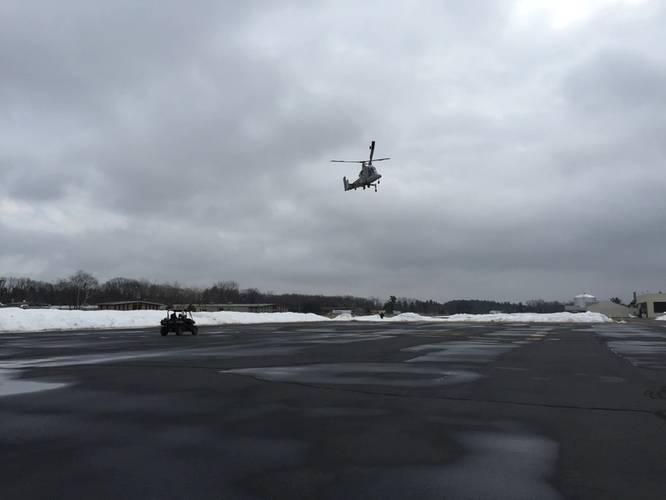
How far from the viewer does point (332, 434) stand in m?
7.39

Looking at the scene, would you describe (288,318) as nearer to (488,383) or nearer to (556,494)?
(488,383)

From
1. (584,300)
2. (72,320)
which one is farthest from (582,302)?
(72,320)

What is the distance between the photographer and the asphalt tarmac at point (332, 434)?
5203mm

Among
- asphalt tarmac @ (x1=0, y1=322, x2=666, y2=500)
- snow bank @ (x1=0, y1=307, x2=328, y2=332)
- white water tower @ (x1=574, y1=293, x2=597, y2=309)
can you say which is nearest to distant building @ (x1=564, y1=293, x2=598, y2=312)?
white water tower @ (x1=574, y1=293, x2=597, y2=309)

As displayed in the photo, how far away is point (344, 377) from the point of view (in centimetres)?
1347

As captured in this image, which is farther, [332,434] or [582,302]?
[582,302]

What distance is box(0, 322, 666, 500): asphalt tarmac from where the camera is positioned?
17.1ft

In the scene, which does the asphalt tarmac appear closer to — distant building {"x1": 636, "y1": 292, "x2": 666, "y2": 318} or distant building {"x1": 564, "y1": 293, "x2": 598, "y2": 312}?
distant building {"x1": 636, "y1": 292, "x2": 666, "y2": 318}

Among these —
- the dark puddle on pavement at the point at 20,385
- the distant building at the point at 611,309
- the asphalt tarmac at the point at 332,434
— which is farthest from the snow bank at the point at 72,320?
the distant building at the point at 611,309

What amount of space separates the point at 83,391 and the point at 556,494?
9673 millimetres

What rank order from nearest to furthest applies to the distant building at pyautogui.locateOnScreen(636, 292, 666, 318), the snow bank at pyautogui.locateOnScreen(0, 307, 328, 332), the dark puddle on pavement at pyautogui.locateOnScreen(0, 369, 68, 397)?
the dark puddle on pavement at pyautogui.locateOnScreen(0, 369, 68, 397), the snow bank at pyautogui.locateOnScreen(0, 307, 328, 332), the distant building at pyautogui.locateOnScreen(636, 292, 666, 318)

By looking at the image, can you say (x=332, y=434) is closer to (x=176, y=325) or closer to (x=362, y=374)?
(x=362, y=374)

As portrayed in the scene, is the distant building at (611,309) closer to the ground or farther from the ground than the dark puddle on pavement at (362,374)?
farther from the ground

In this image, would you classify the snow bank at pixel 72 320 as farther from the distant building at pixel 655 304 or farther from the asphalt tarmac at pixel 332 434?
the distant building at pixel 655 304
